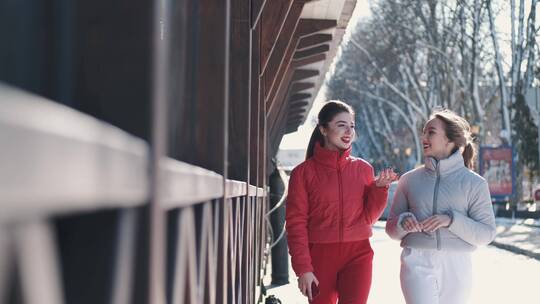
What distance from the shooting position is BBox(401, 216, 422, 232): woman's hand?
581cm

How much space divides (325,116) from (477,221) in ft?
3.69

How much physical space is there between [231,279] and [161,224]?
356 centimetres

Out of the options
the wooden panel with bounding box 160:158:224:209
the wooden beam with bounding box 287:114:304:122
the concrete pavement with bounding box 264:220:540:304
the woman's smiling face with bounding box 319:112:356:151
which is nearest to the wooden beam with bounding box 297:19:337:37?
the concrete pavement with bounding box 264:220:540:304

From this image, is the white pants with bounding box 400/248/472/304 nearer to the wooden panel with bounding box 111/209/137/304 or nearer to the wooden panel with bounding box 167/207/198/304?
the wooden panel with bounding box 167/207/198/304

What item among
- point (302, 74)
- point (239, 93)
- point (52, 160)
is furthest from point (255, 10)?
point (302, 74)

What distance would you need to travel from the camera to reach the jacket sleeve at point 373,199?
6.09m

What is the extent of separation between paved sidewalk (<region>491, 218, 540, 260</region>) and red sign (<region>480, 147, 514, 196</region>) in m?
1.82

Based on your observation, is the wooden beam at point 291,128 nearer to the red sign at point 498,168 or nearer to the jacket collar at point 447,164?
the red sign at point 498,168

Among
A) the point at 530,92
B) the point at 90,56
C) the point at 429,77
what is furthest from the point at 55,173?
the point at 429,77

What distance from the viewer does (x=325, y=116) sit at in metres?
6.54

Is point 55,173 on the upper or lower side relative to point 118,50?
lower

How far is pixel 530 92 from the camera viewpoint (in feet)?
94.2

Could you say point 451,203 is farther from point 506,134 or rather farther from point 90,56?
point 506,134

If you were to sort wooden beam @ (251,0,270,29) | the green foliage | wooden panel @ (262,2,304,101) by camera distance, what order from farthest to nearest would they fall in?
the green foliage < wooden panel @ (262,2,304,101) < wooden beam @ (251,0,270,29)
